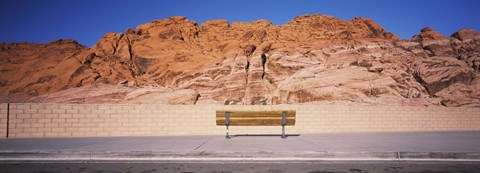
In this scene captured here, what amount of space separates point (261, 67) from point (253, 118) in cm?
4243

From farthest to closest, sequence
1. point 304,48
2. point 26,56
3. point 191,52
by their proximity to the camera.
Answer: point 26,56 < point 191,52 < point 304,48

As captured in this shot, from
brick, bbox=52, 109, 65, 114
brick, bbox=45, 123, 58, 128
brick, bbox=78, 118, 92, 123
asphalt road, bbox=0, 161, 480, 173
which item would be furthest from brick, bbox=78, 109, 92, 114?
asphalt road, bbox=0, 161, 480, 173

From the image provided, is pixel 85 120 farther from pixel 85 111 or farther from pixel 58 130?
pixel 58 130

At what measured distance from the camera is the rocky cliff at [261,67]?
42.4 metres

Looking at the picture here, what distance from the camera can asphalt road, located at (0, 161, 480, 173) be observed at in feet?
18.7

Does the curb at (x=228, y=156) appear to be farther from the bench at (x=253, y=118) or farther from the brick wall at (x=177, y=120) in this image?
the brick wall at (x=177, y=120)

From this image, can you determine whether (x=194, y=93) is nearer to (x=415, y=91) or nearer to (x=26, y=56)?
(x=415, y=91)

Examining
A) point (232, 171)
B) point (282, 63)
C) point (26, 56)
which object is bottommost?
point (232, 171)

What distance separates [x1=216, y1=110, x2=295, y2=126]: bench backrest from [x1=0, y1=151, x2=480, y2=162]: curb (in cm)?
409

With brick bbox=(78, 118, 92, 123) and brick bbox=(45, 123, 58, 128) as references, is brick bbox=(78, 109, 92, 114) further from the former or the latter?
brick bbox=(45, 123, 58, 128)

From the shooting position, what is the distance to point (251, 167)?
6.02 m

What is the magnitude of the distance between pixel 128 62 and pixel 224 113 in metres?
61.2

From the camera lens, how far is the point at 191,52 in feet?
216

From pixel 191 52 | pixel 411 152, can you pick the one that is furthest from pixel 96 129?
pixel 191 52
